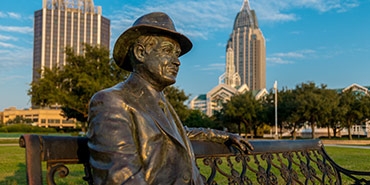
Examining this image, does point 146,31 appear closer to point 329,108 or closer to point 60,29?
point 329,108

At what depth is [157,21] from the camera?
1.96 metres

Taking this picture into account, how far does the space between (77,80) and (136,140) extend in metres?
22.1

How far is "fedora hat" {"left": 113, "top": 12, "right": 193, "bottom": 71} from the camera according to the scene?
6.33 feet

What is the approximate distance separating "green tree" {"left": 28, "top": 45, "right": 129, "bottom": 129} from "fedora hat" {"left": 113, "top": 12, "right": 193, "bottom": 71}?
20.5 metres

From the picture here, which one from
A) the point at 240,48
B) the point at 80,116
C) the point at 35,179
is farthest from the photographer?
the point at 240,48

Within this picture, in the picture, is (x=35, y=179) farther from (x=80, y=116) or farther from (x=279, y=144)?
(x=80, y=116)

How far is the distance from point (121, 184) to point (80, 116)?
26098 mm

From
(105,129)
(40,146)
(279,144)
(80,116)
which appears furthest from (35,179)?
(80,116)

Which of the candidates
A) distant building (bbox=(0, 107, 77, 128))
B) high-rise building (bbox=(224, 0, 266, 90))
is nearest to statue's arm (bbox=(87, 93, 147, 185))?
distant building (bbox=(0, 107, 77, 128))

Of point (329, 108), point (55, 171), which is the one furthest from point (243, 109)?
point (55, 171)

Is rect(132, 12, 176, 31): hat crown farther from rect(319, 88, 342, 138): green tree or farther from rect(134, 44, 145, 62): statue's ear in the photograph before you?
rect(319, 88, 342, 138): green tree

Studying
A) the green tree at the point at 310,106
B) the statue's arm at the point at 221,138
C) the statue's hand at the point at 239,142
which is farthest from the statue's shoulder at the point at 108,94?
the green tree at the point at 310,106

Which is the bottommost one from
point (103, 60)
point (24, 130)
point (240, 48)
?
point (24, 130)

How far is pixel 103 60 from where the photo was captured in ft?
80.1
